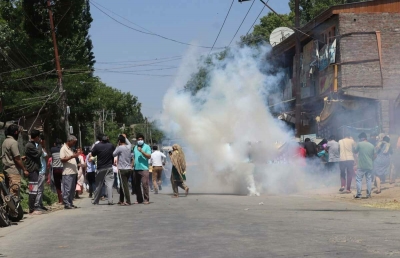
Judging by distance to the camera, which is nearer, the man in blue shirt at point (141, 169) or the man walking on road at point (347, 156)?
the man in blue shirt at point (141, 169)

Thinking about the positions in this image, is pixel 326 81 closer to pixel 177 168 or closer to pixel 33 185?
pixel 177 168

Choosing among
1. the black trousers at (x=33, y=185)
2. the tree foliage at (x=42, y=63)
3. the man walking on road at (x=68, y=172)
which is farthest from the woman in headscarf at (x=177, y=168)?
the tree foliage at (x=42, y=63)

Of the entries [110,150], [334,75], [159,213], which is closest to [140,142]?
[110,150]

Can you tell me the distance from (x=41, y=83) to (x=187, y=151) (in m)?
20.6

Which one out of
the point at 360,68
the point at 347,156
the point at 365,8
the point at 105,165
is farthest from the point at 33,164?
the point at 365,8

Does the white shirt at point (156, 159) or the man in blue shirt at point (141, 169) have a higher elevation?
the white shirt at point (156, 159)

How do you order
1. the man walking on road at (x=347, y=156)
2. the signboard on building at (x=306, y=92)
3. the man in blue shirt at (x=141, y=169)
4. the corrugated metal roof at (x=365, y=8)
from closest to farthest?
the man in blue shirt at (x=141, y=169) → the man walking on road at (x=347, y=156) → the corrugated metal roof at (x=365, y=8) → the signboard on building at (x=306, y=92)

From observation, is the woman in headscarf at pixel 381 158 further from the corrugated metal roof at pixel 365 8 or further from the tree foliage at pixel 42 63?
the tree foliage at pixel 42 63

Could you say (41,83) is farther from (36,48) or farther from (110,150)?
(110,150)

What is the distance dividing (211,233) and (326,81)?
26.0 m

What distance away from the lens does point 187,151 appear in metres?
24.6

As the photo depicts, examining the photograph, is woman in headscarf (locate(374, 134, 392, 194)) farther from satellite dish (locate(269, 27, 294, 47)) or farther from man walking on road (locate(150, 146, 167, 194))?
satellite dish (locate(269, 27, 294, 47))

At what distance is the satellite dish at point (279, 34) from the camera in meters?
39.1

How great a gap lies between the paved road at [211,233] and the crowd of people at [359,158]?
2.97 metres
